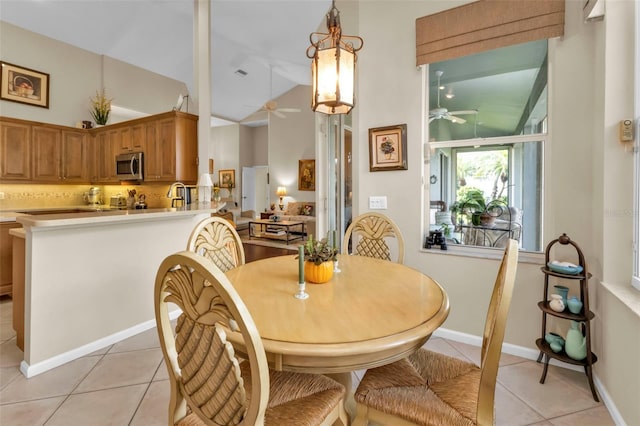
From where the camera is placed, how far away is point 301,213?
29.5ft

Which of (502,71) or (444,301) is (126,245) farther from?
(502,71)

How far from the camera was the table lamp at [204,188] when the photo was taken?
3.83m

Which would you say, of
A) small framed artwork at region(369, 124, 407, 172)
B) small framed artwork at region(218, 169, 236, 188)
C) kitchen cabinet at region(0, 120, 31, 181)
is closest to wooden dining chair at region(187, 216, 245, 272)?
small framed artwork at region(369, 124, 407, 172)

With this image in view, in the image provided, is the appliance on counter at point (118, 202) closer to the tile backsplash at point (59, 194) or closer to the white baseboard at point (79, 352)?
the tile backsplash at point (59, 194)

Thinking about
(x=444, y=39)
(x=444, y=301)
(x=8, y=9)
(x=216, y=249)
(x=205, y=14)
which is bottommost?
(x=444, y=301)

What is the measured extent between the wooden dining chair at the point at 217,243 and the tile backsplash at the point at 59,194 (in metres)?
2.57

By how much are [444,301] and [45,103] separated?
6.00 meters

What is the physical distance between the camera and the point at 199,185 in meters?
3.87

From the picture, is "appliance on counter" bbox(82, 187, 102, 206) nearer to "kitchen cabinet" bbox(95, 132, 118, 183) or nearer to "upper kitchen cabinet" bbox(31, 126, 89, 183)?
"upper kitchen cabinet" bbox(31, 126, 89, 183)

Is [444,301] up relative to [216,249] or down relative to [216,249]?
→ down

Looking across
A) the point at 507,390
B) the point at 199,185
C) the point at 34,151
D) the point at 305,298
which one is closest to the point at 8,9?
the point at 34,151

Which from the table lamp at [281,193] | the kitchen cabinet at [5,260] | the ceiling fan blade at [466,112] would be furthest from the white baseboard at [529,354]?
the table lamp at [281,193]

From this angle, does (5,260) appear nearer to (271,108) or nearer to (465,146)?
(465,146)

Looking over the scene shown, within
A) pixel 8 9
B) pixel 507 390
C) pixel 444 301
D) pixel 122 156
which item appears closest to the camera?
pixel 444 301
